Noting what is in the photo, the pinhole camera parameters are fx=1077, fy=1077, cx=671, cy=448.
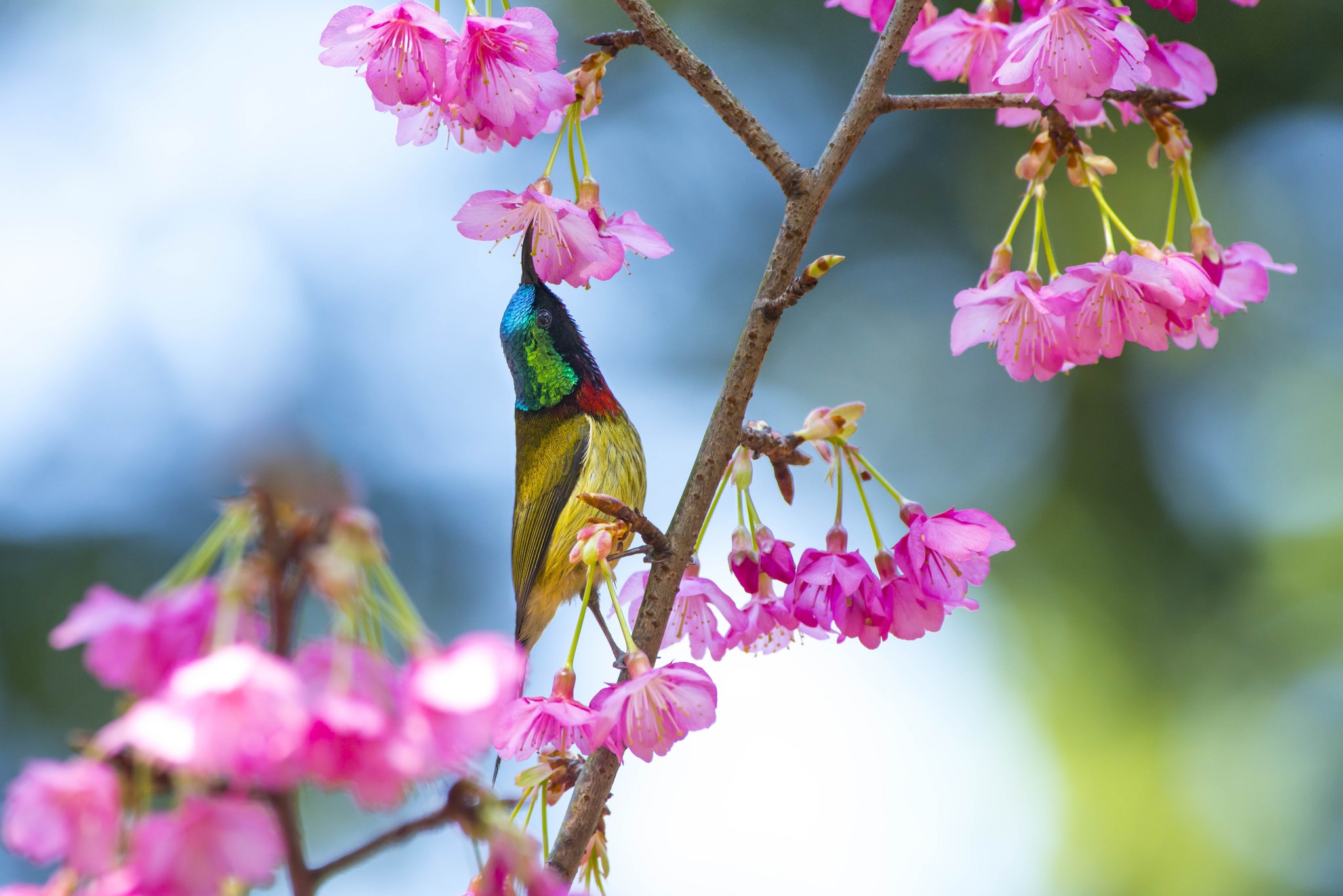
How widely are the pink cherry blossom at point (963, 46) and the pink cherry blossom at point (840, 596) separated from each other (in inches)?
31.0

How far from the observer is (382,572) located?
62 cm

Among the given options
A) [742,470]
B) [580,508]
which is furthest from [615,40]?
[580,508]

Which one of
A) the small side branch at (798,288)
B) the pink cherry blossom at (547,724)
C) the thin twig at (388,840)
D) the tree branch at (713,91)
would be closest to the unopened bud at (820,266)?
the small side branch at (798,288)

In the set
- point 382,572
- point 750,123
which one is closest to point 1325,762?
point 750,123

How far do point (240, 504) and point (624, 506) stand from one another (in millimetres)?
537

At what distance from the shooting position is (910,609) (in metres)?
1.29

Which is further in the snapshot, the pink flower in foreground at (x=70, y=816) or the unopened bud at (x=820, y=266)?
the unopened bud at (x=820, y=266)

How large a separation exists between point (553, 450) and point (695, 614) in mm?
1128

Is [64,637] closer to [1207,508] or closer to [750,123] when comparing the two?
[750,123]

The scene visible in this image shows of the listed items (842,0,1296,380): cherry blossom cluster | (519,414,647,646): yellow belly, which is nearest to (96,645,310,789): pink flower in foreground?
(842,0,1296,380): cherry blossom cluster

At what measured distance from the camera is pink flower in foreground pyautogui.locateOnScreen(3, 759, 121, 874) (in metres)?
0.58

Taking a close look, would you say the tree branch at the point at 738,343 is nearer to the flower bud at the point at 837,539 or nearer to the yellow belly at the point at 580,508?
the flower bud at the point at 837,539

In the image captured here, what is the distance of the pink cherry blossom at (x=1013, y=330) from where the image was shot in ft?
4.50

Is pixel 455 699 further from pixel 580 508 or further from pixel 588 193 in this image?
pixel 580 508
